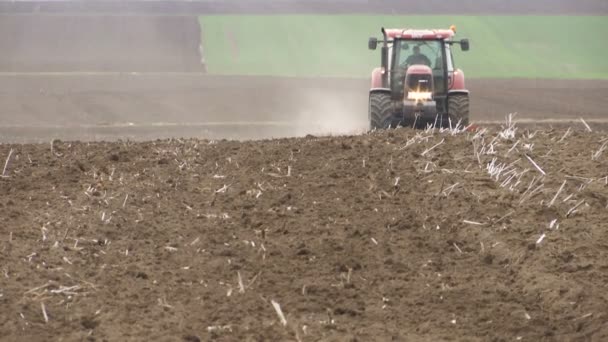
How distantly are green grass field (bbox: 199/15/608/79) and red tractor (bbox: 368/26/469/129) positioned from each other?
723 inches

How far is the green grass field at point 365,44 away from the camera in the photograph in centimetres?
3762

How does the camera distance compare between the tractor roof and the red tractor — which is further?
the tractor roof

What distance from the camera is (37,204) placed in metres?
8.64

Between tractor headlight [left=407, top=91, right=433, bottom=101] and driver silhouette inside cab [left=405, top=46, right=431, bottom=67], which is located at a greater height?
driver silhouette inside cab [left=405, top=46, right=431, bottom=67]

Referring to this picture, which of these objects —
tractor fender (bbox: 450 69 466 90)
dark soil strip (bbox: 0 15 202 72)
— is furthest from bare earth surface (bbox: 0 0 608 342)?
dark soil strip (bbox: 0 15 202 72)

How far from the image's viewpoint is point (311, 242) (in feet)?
24.5

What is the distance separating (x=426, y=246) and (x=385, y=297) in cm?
106


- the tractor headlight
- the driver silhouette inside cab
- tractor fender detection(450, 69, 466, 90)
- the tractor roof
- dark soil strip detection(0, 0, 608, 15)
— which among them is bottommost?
dark soil strip detection(0, 0, 608, 15)

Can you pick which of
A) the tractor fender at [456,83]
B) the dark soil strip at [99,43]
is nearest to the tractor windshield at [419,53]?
the tractor fender at [456,83]

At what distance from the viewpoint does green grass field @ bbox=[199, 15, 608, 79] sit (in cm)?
3762

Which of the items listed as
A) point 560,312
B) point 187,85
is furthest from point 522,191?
point 187,85

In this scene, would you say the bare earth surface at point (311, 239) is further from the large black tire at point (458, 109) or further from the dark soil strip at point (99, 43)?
the dark soil strip at point (99, 43)

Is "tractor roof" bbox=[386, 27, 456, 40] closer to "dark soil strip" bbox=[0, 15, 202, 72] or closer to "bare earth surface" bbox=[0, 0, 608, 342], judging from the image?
"bare earth surface" bbox=[0, 0, 608, 342]

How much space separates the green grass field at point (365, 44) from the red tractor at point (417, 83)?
60.2ft
